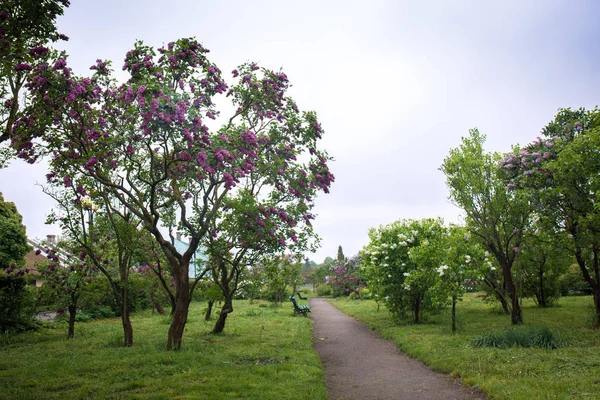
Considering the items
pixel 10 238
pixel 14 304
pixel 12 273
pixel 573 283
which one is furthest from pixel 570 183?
pixel 10 238

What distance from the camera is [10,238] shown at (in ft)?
58.7

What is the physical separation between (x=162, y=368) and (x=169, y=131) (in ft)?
18.8

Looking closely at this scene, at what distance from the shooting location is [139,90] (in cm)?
903

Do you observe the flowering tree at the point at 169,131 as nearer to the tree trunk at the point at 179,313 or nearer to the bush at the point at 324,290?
the tree trunk at the point at 179,313

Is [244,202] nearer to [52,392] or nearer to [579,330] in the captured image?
[52,392]

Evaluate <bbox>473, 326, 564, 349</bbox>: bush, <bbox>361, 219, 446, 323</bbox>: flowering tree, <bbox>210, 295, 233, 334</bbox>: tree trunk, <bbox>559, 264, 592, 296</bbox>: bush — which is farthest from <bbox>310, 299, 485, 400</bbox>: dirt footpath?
<bbox>559, 264, 592, 296</bbox>: bush

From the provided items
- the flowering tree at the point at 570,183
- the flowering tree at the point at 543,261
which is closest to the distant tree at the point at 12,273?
the flowering tree at the point at 570,183

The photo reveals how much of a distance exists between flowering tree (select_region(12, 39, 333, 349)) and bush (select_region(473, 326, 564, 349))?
6664mm

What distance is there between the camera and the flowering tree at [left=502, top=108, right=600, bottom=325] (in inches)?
442

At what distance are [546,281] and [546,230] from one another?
9.53m

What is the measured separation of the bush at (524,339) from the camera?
9.98m

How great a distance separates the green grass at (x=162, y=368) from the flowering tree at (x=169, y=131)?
5.51ft

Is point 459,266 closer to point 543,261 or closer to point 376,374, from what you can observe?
point 376,374

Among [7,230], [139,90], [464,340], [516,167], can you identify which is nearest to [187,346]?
[139,90]
